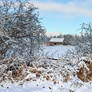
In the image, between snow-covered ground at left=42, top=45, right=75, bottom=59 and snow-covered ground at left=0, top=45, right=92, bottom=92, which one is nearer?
snow-covered ground at left=0, top=45, right=92, bottom=92

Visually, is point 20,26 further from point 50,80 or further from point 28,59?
point 50,80

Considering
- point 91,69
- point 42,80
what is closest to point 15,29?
point 42,80

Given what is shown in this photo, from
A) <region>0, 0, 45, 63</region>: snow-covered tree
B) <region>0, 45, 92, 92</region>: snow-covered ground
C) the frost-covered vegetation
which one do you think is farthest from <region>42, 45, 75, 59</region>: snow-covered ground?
<region>0, 0, 45, 63</region>: snow-covered tree

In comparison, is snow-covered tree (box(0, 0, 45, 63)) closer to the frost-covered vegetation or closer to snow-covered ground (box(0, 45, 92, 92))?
the frost-covered vegetation

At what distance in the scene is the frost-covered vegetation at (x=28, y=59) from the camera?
556cm

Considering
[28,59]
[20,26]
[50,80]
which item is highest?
[20,26]

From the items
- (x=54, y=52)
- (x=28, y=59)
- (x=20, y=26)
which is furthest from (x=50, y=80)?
(x=54, y=52)

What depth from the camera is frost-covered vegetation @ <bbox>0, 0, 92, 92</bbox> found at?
18.2 ft

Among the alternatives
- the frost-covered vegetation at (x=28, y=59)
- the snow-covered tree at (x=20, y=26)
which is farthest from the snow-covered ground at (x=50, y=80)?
the snow-covered tree at (x=20, y=26)

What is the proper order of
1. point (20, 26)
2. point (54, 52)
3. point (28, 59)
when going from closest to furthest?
point (20, 26) → point (28, 59) → point (54, 52)

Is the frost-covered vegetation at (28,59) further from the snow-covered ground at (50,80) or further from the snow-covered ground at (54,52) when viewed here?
the snow-covered ground at (54,52)

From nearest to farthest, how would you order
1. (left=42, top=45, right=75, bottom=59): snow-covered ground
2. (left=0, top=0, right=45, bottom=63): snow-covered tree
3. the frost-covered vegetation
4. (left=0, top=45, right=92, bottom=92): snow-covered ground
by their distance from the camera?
(left=0, top=45, right=92, bottom=92): snow-covered ground → the frost-covered vegetation → (left=0, top=0, right=45, bottom=63): snow-covered tree → (left=42, top=45, right=75, bottom=59): snow-covered ground

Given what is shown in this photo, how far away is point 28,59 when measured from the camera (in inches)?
279

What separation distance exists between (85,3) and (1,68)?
505cm
